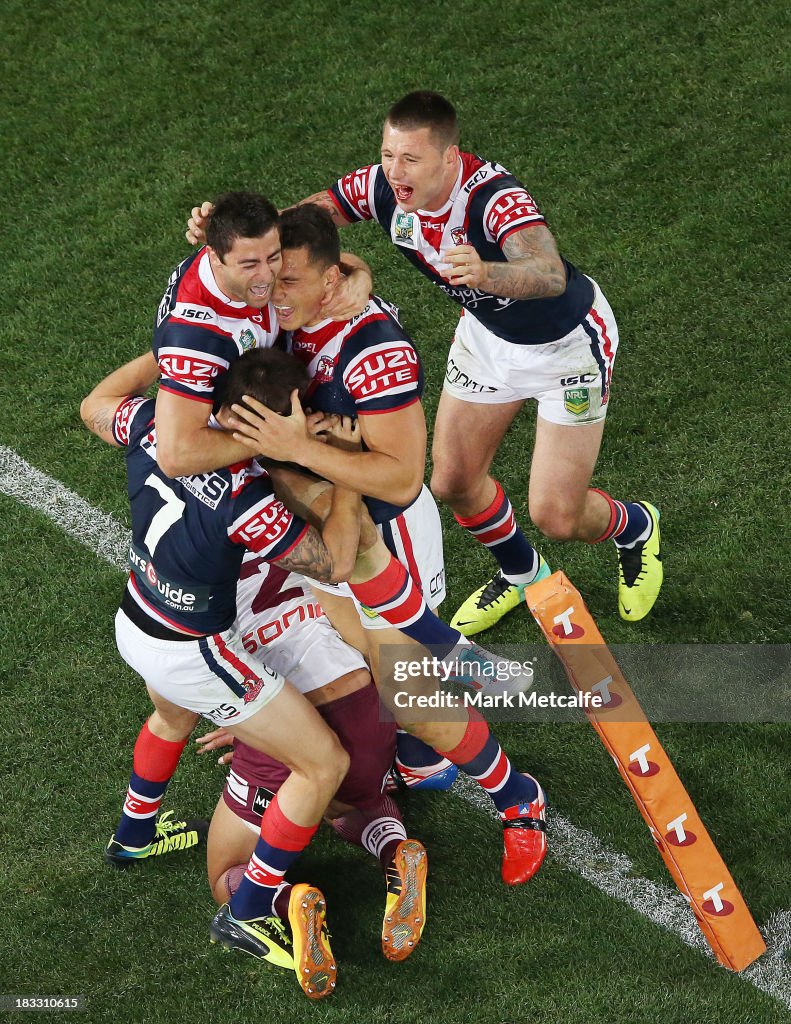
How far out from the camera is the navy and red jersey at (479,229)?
195 inches

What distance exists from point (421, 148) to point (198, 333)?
1324 mm

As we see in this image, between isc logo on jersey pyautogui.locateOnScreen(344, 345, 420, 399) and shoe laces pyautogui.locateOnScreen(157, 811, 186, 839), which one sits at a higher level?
isc logo on jersey pyautogui.locateOnScreen(344, 345, 420, 399)

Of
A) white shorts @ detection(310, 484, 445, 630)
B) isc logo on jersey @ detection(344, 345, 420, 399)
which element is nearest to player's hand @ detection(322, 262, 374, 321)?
isc logo on jersey @ detection(344, 345, 420, 399)

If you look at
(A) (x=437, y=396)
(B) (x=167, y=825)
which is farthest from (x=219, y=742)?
(A) (x=437, y=396)

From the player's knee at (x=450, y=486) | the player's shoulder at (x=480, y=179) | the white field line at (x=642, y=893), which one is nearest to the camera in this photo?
the white field line at (x=642, y=893)

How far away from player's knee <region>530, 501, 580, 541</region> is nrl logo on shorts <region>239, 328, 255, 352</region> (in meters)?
1.79

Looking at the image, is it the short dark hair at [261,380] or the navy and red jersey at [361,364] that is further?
the navy and red jersey at [361,364]

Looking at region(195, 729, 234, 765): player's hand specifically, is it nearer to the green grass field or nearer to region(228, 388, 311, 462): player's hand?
the green grass field

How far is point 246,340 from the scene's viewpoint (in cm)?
426

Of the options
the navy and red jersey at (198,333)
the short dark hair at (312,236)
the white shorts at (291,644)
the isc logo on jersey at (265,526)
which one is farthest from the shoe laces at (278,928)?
the short dark hair at (312,236)

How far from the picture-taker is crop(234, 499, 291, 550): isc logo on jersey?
165 inches

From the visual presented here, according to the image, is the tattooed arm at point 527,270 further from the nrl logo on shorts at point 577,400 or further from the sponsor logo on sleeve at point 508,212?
the nrl logo on shorts at point 577,400

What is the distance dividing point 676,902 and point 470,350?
2.50 meters

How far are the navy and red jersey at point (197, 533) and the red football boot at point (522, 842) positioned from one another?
4.66 ft
